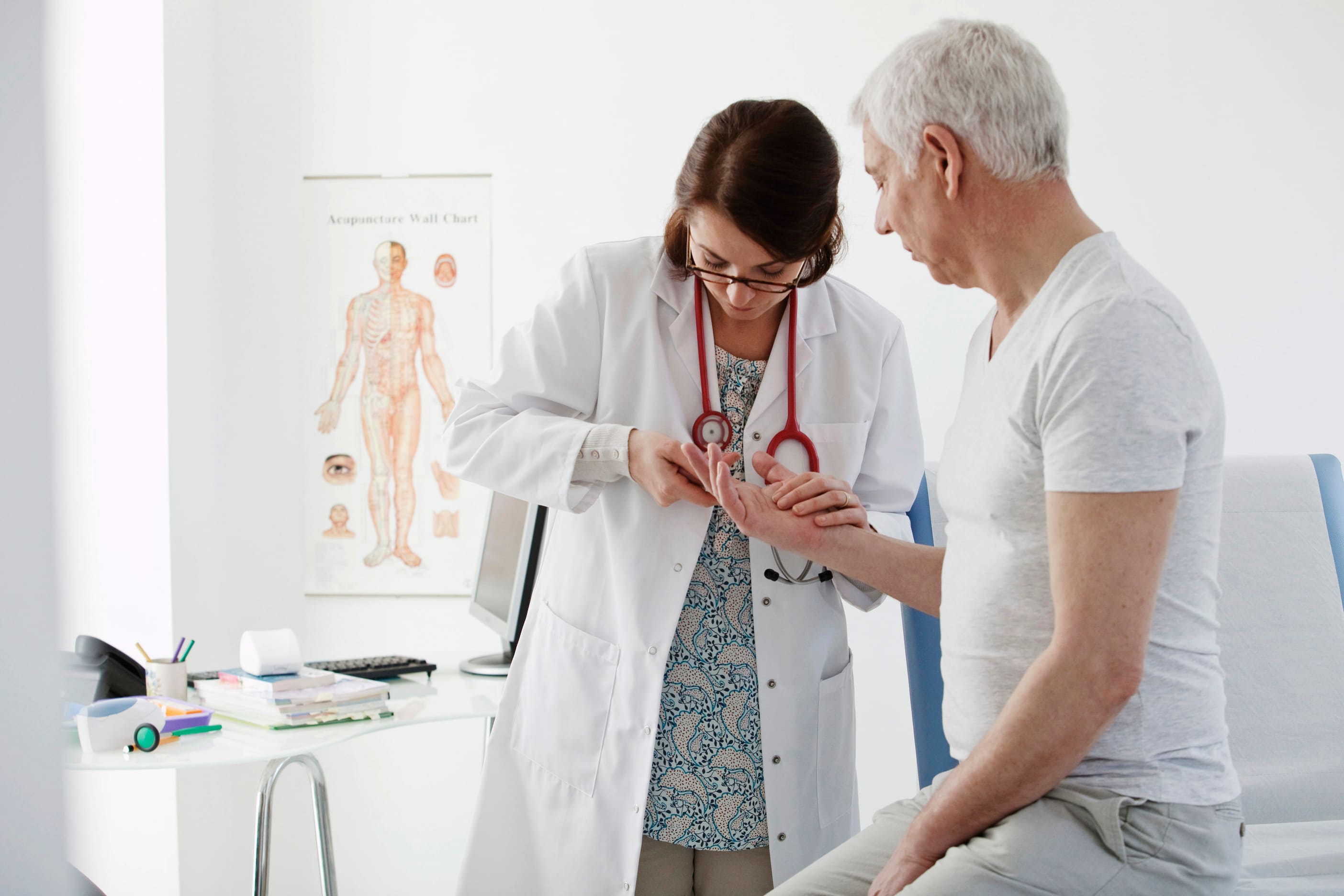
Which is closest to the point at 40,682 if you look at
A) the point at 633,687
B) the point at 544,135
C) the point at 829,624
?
the point at 633,687

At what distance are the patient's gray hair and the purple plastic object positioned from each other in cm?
154

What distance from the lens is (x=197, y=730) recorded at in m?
1.83

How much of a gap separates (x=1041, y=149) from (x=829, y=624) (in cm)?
78

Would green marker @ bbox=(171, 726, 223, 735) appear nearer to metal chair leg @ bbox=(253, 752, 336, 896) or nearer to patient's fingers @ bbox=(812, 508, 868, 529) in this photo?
metal chair leg @ bbox=(253, 752, 336, 896)

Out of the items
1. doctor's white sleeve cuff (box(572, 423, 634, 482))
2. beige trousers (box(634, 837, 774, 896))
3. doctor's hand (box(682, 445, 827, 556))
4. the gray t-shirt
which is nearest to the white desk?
beige trousers (box(634, 837, 774, 896))

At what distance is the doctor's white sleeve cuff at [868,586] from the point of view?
1.55 meters

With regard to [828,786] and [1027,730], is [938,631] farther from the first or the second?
[1027,730]

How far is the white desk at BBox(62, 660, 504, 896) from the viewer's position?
1675 millimetres

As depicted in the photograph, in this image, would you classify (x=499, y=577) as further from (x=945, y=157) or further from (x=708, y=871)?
(x=945, y=157)

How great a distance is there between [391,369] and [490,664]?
1057 millimetres

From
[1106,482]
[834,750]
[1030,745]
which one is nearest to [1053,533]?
[1106,482]

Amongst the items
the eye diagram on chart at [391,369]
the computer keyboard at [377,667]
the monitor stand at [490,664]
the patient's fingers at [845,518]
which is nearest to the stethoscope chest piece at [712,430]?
the patient's fingers at [845,518]

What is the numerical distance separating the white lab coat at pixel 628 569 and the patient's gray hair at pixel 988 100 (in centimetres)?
57

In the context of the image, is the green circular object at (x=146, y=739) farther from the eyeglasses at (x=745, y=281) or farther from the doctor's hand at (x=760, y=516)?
the eyeglasses at (x=745, y=281)
